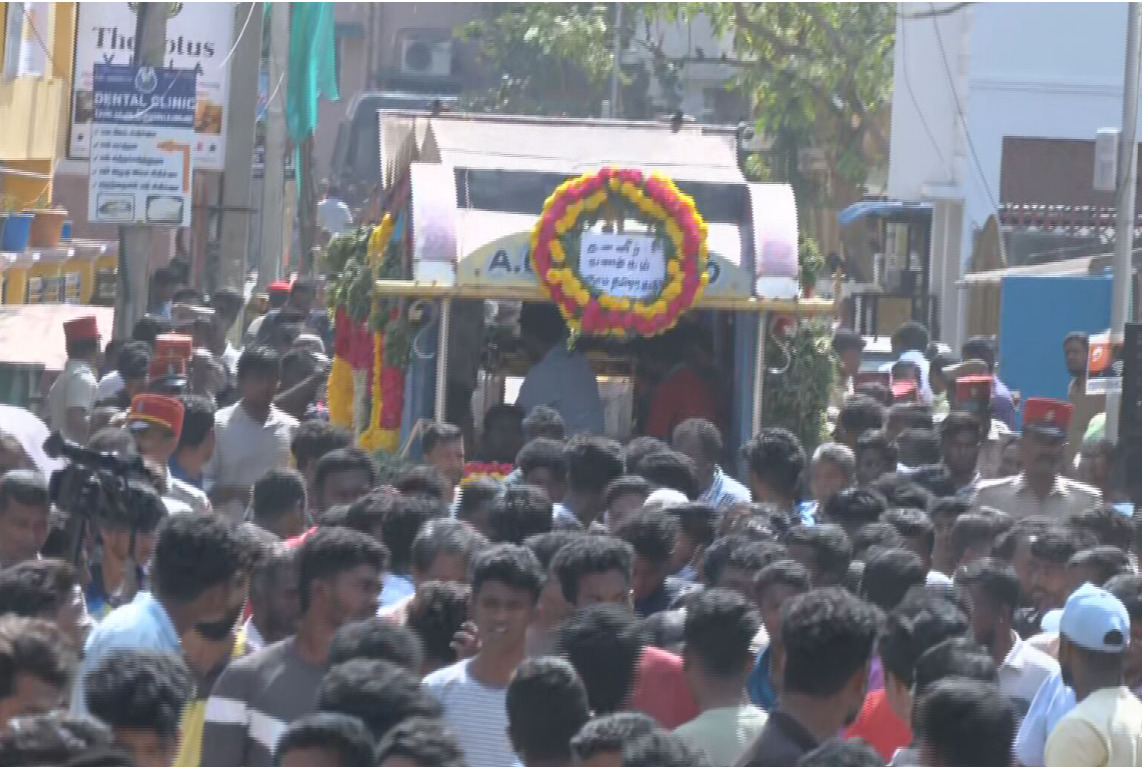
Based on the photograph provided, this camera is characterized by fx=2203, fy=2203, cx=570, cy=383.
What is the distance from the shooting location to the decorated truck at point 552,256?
479 inches

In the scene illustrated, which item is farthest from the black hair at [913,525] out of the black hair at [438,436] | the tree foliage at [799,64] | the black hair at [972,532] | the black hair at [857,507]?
the tree foliage at [799,64]

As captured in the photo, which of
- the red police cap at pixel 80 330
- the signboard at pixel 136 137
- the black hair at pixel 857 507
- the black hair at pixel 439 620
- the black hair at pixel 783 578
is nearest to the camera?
the black hair at pixel 439 620

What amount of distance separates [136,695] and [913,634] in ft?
7.48

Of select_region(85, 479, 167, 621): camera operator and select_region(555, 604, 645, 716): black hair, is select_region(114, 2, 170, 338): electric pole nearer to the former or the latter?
select_region(85, 479, 167, 621): camera operator

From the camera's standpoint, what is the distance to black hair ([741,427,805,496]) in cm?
943

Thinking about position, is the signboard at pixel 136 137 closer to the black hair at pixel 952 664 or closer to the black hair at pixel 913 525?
the black hair at pixel 913 525

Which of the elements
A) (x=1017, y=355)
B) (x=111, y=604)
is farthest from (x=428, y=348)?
(x=1017, y=355)

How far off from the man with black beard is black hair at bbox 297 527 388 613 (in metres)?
1.18

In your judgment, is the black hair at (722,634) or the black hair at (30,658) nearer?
the black hair at (30,658)

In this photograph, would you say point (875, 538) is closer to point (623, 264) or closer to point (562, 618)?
point (562, 618)

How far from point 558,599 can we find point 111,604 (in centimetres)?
140

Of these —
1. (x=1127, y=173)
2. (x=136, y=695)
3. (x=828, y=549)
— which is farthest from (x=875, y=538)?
(x=1127, y=173)

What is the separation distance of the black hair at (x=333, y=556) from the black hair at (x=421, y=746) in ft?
4.70

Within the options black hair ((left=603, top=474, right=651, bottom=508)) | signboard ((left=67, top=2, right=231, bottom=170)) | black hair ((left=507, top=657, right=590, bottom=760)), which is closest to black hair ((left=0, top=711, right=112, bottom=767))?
black hair ((left=507, top=657, right=590, bottom=760))
